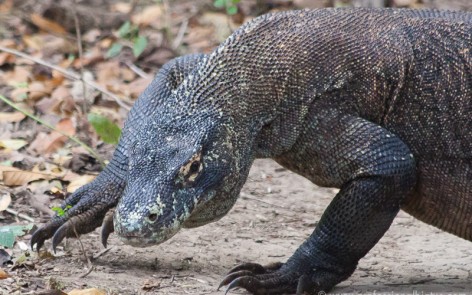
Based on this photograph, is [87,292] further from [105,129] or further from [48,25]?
[48,25]

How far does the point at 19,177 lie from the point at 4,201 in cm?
47

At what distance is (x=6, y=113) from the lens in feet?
26.6

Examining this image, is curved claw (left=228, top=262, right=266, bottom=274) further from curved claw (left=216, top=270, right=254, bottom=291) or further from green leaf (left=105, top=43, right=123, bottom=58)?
green leaf (left=105, top=43, right=123, bottom=58)

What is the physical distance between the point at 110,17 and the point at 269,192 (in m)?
4.10

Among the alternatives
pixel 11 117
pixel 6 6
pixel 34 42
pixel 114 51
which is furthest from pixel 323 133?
pixel 6 6

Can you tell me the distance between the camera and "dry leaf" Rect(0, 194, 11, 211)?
20.1ft

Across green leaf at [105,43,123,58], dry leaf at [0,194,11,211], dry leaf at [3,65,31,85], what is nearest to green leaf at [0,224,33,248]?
dry leaf at [0,194,11,211]

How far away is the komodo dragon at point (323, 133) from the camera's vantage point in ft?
15.8

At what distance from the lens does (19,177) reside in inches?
263

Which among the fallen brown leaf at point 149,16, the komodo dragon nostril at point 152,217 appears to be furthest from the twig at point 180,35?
the komodo dragon nostril at point 152,217

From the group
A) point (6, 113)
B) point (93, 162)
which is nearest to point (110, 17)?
point (6, 113)

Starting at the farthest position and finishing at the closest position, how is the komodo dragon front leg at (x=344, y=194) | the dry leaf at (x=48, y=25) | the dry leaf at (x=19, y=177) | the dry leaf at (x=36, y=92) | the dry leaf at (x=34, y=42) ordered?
1. the dry leaf at (x=48, y=25)
2. the dry leaf at (x=34, y=42)
3. the dry leaf at (x=36, y=92)
4. the dry leaf at (x=19, y=177)
5. the komodo dragon front leg at (x=344, y=194)

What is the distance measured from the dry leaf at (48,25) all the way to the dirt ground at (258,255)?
12.0 ft

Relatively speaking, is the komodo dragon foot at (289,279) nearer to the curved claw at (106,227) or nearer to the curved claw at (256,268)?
the curved claw at (256,268)
